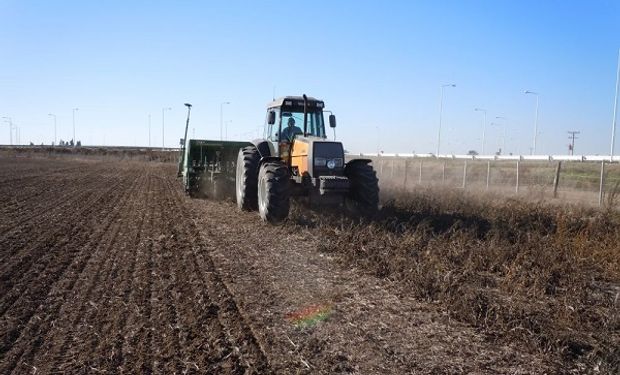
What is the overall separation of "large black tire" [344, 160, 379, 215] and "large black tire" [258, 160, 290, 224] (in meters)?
1.51

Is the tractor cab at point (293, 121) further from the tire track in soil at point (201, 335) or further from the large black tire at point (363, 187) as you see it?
the tire track in soil at point (201, 335)

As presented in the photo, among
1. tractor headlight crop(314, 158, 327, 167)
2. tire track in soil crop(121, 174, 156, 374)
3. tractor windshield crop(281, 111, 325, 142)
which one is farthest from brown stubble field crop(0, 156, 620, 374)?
tractor windshield crop(281, 111, 325, 142)

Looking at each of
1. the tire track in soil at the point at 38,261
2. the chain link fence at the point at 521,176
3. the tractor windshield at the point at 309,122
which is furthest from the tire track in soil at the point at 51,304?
the chain link fence at the point at 521,176

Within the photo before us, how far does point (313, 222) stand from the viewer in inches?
434

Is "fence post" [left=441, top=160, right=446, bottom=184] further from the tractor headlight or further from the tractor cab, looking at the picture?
the tractor headlight

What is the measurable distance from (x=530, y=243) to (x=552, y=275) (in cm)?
192

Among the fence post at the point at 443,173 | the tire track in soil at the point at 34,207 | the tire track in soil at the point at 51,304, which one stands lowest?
the tire track in soil at the point at 34,207

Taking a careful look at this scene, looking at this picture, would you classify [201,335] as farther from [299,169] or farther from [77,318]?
[299,169]

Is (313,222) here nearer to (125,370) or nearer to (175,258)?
(175,258)

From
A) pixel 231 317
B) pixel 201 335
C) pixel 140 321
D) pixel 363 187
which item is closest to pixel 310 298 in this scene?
pixel 231 317

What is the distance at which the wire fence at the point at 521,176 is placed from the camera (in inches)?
744

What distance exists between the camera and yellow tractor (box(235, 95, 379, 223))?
34.7 ft

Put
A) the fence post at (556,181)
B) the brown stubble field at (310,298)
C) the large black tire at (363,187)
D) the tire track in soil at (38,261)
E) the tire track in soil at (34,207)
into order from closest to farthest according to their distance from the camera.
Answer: the brown stubble field at (310,298) → the tire track in soil at (38,261) → the tire track in soil at (34,207) → the large black tire at (363,187) → the fence post at (556,181)

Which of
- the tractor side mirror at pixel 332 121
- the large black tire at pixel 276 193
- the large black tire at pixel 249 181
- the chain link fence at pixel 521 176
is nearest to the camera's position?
the large black tire at pixel 276 193
